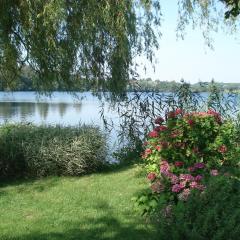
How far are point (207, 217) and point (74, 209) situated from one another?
2.86m

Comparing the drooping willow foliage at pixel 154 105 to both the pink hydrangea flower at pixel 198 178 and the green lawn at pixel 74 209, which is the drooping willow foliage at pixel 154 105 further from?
the pink hydrangea flower at pixel 198 178

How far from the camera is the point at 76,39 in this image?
906 centimetres

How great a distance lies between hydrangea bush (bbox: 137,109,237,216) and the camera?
5.96m

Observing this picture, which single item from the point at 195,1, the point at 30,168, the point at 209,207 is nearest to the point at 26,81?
the point at 30,168

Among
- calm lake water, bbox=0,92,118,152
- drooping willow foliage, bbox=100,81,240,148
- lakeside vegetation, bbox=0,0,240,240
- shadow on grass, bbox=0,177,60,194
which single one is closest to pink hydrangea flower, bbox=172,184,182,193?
lakeside vegetation, bbox=0,0,240,240

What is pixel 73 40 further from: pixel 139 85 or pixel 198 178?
pixel 198 178

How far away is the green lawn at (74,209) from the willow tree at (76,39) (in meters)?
2.30

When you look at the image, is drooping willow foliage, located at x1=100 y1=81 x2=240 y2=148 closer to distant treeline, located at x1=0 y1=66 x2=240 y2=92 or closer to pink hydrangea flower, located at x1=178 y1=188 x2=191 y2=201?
distant treeline, located at x1=0 y1=66 x2=240 y2=92

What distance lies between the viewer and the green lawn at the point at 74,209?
536 centimetres

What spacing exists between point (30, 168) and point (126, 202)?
2.89m

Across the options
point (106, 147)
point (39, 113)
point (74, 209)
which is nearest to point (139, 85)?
point (106, 147)

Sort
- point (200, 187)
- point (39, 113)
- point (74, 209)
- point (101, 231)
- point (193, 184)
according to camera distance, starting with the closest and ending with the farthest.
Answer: point (200, 187) → point (193, 184) → point (101, 231) → point (74, 209) → point (39, 113)

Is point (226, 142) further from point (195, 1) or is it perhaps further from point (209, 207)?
point (195, 1)

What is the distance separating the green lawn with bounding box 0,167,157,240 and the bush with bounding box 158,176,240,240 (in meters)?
0.47
